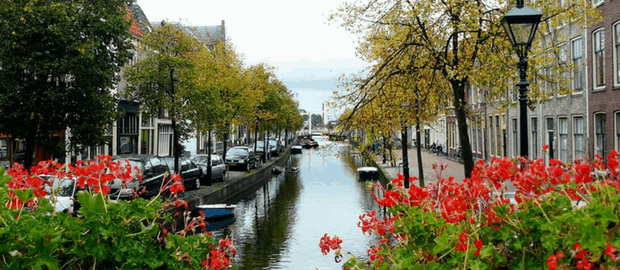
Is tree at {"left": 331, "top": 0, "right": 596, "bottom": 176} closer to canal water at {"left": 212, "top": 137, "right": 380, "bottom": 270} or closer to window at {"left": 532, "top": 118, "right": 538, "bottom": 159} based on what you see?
canal water at {"left": 212, "top": 137, "right": 380, "bottom": 270}

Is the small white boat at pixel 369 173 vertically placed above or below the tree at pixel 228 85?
below

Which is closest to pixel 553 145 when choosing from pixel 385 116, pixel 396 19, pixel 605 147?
pixel 605 147

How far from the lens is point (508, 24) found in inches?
344

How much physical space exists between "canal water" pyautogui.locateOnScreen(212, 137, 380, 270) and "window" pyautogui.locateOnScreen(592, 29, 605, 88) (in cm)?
1031

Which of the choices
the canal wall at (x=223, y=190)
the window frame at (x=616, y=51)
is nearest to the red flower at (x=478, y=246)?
the canal wall at (x=223, y=190)

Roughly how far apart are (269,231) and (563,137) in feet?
50.0

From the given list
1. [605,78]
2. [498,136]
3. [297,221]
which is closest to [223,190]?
[297,221]

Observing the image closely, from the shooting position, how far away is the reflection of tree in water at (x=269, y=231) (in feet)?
47.9

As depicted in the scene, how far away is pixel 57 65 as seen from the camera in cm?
1516

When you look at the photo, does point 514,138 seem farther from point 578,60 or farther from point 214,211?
point 214,211

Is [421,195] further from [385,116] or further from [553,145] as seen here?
[553,145]

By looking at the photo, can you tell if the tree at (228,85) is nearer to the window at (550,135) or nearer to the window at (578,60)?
the window at (578,60)

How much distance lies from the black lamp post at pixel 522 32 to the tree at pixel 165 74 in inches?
651

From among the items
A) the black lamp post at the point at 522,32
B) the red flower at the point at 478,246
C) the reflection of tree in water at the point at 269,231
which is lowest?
the reflection of tree in water at the point at 269,231
